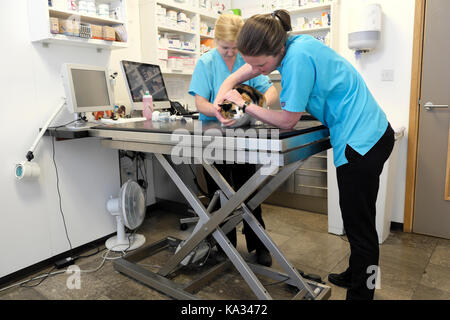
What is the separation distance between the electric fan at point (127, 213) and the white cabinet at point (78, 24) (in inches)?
40.6

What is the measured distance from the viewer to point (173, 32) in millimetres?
3588

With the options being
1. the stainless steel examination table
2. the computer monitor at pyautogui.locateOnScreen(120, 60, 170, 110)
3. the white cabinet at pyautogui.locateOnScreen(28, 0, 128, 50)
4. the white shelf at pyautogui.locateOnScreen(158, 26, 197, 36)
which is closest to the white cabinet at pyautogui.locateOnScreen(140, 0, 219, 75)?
the white shelf at pyautogui.locateOnScreen(158, 26, 197, 36)

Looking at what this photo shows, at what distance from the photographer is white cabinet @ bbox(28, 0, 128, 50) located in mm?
2186

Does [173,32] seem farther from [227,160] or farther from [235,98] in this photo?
[227,160]

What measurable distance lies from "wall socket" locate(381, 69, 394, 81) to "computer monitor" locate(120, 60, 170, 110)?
6.11 feet

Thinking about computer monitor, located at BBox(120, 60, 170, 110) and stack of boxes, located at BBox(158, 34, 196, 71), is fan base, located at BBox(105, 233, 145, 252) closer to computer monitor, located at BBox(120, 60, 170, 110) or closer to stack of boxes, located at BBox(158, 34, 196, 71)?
computer monitor, located at BBox(120, 60, 170, 110)

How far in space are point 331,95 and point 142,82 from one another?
6.03 ft

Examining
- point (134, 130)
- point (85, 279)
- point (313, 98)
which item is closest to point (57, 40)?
point (134, 130)

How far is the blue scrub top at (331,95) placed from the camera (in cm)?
141

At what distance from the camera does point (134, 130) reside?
1825 millimetres

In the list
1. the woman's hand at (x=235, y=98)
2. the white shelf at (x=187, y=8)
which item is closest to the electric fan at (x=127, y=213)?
the woman's hand at (x=235, y=98)

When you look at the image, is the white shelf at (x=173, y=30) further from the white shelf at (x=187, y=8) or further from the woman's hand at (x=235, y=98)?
the woman's hand at (x=235, y=98)
